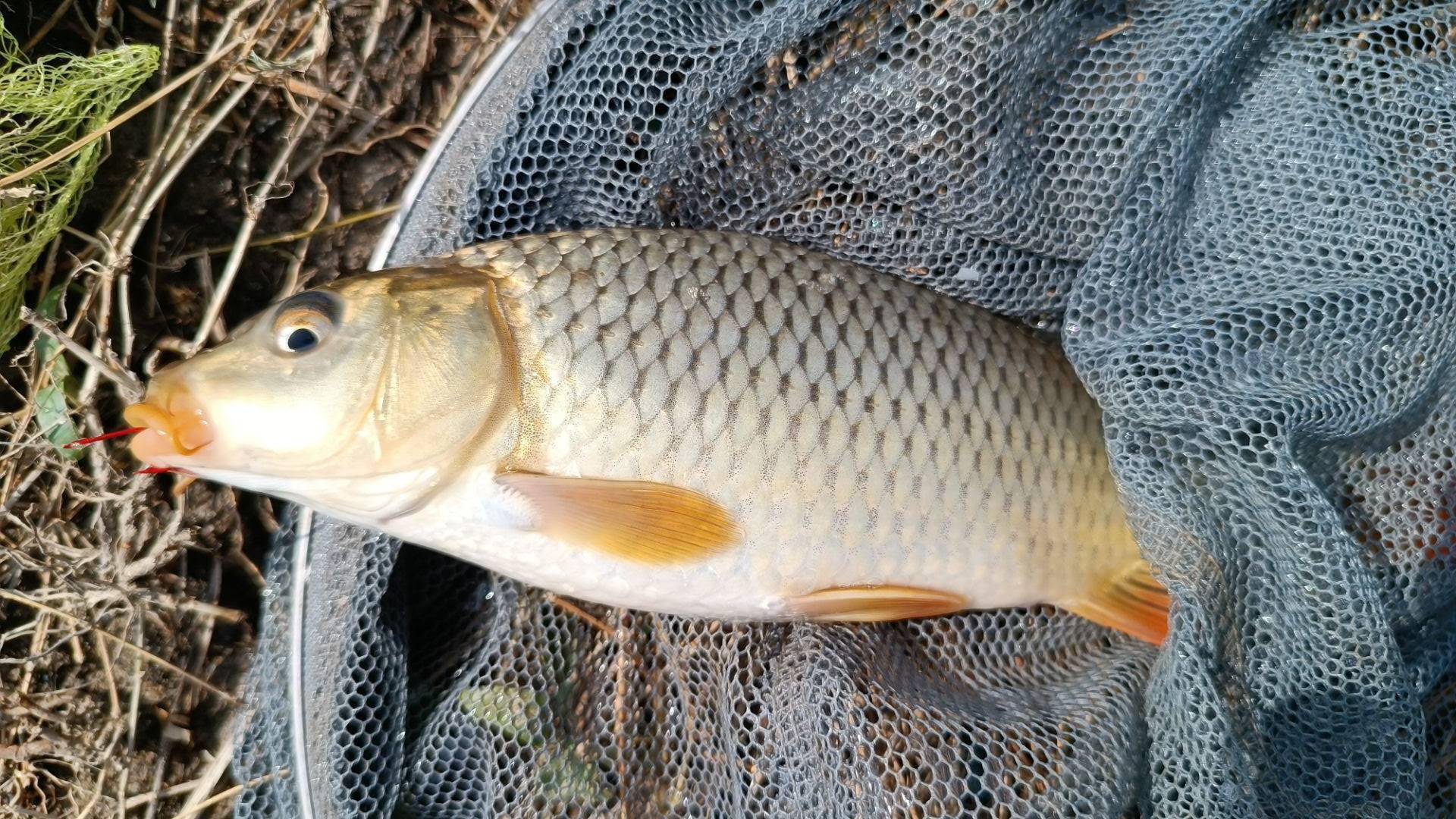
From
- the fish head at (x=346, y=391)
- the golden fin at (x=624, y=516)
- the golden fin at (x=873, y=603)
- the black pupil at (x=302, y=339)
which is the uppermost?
the black pupil at (x=302, y=339)

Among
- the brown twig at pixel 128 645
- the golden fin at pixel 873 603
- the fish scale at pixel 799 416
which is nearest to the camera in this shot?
the fish scale at pixel 799 416

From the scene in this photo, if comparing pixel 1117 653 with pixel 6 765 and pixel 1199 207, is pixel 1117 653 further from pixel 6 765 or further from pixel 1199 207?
pixel 6 765

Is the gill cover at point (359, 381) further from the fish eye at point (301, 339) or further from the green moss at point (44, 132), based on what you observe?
the green moss at point (44, 132)

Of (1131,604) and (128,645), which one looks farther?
(128,645)

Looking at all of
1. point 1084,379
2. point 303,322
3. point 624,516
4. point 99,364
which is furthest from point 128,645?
point 1084,379

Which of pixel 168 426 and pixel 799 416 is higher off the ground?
pixel 168 426

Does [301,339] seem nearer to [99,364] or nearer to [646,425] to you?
[646,425]

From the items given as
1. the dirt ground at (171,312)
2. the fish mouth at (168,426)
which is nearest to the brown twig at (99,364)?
the dirt ground at (171,312)

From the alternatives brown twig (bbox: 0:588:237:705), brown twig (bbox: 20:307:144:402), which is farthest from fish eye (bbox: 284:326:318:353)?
brown twig (bbox: 0:588:237:705)
